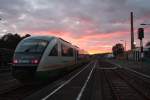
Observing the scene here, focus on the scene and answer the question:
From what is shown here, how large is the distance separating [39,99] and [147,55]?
8788 centimetres

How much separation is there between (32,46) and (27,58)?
1.38 metres

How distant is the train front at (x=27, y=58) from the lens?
20.5 meters

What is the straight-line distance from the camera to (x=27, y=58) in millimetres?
21156

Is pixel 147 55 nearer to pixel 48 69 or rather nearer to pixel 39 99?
pixel 48 69

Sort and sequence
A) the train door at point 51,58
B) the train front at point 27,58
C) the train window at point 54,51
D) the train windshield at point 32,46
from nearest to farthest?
the train front at point 27,58 < the train door at point 51,58 < the train windshield at point 32,46 < the train window at point 54,51

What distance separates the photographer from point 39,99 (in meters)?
15.7

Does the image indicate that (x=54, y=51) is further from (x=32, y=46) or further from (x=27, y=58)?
(x=27, y=58)

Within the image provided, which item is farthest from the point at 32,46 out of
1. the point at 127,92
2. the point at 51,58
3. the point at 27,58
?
the point at 127,92

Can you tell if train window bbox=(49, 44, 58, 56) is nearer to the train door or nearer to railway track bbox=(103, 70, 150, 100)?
the train door

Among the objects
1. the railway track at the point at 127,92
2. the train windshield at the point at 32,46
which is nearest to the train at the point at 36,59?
the train windshield at the point at 32,46

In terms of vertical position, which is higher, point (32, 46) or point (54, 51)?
point (32, 46)

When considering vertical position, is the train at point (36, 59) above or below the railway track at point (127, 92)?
above

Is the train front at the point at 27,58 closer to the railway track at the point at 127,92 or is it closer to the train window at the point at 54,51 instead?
the train window at the point at 54,51

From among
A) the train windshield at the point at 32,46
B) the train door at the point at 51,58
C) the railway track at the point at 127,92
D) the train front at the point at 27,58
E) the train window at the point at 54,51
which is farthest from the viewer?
the train window at the point at 54,51
